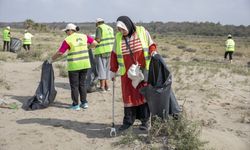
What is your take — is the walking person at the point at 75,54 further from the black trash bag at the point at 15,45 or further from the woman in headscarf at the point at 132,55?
the black trash bag at the point at 15,45

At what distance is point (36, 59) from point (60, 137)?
1191 centimetres

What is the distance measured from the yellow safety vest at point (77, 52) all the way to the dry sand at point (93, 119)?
0.91 m

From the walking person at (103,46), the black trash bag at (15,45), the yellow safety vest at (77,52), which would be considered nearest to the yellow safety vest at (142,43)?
the yellow safety vest at (77,52)

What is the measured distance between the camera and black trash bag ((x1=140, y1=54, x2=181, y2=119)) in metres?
5.51

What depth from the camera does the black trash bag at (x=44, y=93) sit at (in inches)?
310

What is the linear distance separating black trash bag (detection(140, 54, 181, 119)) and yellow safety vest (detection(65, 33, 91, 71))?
2.12 meters

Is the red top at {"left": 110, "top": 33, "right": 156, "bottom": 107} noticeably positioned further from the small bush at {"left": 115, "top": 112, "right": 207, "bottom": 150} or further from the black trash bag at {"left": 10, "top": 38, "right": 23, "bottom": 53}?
the black trash bag at {"left": 10, "top": 38, "right": 23, "bottom": 53}

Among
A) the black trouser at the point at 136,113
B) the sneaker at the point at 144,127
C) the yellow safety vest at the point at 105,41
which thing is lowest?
the sneaker at the point at 144,127

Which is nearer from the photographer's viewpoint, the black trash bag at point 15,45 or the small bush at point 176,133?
the small bush at point 176,133

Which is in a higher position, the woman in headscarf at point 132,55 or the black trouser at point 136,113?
the woman in headscarf at point 132,55

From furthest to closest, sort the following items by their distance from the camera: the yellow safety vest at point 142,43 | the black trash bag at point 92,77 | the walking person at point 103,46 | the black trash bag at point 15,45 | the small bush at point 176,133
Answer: the black trash bag at point 15,45, the black trash bag at point 92,77, the walking person at point 103,46, the yellow safety vest at point 142,43, the small bush at point 176,133

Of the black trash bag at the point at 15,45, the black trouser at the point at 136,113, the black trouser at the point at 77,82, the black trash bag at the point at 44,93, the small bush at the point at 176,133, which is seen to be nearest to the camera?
the small bush at the point at 176,133

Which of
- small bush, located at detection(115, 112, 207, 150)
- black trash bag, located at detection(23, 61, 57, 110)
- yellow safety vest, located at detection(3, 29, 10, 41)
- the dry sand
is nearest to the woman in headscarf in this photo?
small bush, located at detection(115, 112, 207, 150)

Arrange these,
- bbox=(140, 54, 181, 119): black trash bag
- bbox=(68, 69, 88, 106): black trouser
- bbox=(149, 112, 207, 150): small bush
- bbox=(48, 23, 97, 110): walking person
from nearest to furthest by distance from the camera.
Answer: bbox=(149, 112, 207, 150): small bush → bbox=(140, 54, 181, 119): black trash bag → bbox=(48, 23, 97, 110): walking person → bbox=(68, 69, 88, 106): black trouser
